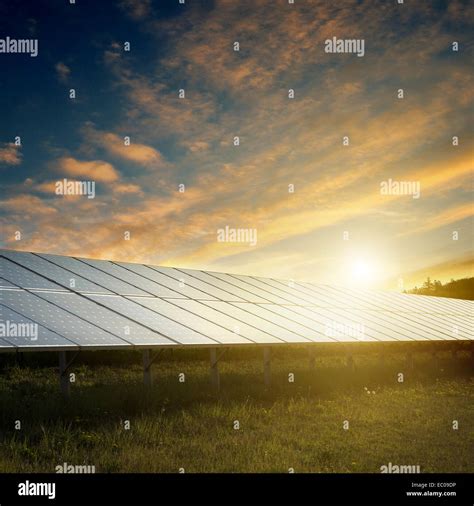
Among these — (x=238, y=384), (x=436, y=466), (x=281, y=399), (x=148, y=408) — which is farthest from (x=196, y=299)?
(x=436, y=466)

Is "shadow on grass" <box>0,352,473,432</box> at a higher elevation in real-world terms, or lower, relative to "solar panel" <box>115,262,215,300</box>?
lower

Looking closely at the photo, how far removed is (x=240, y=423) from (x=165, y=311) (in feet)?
19.1

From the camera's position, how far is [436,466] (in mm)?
12398

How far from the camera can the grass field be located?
1181 centimetres

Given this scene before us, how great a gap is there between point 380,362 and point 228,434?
25.1 m

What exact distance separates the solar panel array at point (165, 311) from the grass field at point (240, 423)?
207 cm

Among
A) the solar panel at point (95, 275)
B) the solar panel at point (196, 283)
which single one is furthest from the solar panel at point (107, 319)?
the solar panel at point (196, 283)

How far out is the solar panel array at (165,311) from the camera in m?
15.0

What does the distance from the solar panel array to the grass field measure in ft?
6.78

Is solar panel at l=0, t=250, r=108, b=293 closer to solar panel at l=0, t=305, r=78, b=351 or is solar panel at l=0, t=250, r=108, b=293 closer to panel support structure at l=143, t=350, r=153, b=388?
panel support structure at l=143, t=350, r=153, b=388

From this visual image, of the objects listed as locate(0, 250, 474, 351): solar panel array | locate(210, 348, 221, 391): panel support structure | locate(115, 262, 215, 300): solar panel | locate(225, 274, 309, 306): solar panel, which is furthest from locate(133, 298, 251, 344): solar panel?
locate(225, 274, 309, 306): solar panel

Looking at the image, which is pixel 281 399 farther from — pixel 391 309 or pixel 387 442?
pixel 391 309

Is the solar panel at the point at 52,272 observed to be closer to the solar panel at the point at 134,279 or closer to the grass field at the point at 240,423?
the solar panel at the point at 134,279

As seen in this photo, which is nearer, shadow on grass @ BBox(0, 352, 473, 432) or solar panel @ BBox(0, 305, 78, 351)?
solar panel @ BBox(0, 305, 78, 351)
